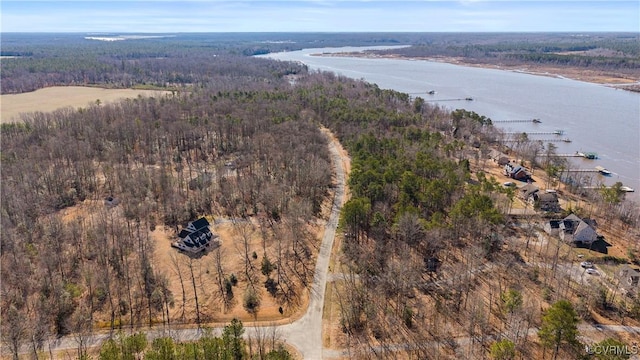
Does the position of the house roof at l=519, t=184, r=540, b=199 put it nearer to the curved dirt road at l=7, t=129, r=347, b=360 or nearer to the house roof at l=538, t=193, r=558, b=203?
the house roof at l=538, t=193, r=558, b=203

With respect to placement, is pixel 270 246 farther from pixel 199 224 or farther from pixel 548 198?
pixel 548 198

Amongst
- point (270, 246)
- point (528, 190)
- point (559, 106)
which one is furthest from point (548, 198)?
point (559, 106)

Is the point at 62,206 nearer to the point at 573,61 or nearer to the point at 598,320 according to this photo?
the point at 598,320

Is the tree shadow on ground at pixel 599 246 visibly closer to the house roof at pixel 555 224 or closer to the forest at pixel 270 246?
the house roof at pixel 555 224

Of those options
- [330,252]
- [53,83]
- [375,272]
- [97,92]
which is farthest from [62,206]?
[53,83]

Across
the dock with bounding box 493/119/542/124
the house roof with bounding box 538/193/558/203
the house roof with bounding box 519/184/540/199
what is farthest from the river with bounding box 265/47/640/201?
the house roof with bounding box 538/193/558/203
